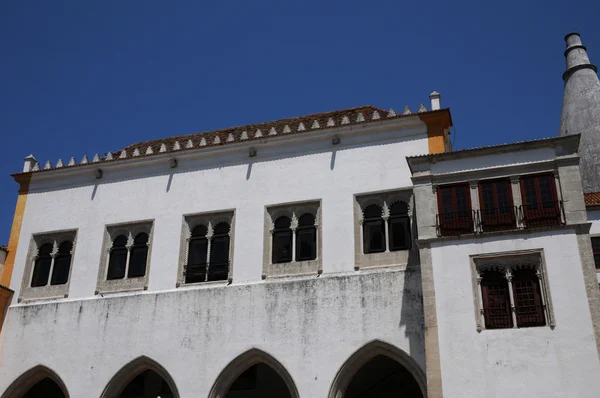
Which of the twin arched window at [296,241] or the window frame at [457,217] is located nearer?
the window frame at [457,217]

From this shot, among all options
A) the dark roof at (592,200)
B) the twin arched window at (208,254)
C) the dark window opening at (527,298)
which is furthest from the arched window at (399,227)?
the dark roof at (592,200)

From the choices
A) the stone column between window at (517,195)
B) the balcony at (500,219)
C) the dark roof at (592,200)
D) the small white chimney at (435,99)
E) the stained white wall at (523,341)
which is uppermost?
the small white chimney at (435,99)

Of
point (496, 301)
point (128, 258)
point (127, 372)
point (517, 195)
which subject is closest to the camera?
point (496, 301)

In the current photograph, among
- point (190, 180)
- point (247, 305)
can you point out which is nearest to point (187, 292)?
point (247, 305)

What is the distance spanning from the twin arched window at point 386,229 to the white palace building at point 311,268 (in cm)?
4

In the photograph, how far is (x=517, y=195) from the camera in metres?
15.9

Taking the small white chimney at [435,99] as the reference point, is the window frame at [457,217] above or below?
below

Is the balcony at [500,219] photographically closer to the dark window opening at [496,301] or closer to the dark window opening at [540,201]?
the dark window opening at [540,201]

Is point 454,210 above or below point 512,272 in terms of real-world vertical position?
above

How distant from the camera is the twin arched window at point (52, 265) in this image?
21172mm

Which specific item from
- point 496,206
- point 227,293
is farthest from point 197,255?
point 496,206

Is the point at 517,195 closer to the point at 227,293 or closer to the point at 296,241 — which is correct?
→ the point at 296,241

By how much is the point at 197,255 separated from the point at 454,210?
790cm

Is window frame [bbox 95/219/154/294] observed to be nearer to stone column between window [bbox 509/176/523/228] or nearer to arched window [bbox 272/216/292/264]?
arched window [bbox 272/216/292/264]
